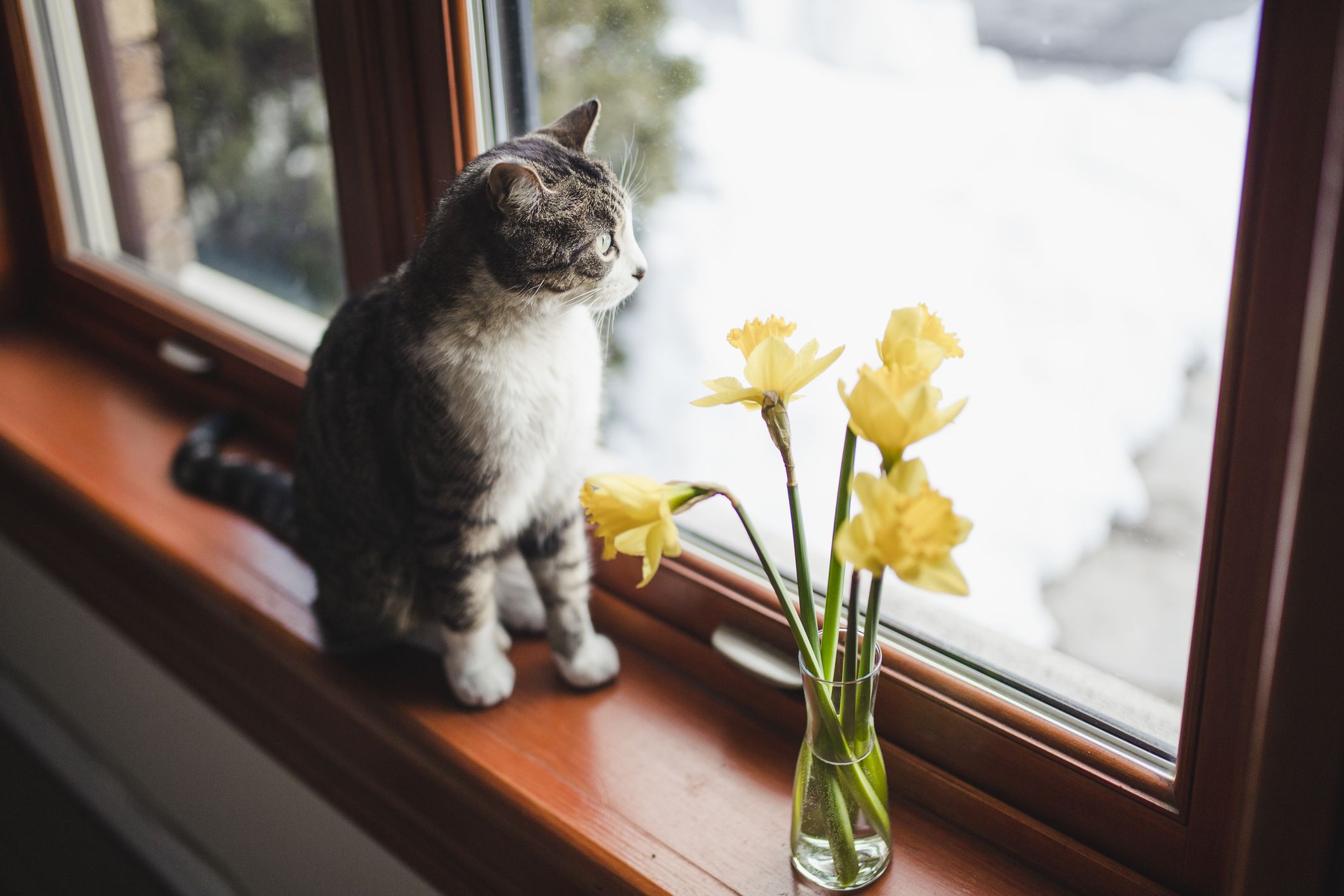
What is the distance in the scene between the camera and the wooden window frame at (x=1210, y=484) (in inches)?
20.6

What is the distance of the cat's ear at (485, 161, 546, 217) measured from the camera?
716 millimetres

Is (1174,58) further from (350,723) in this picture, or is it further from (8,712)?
(8,712)

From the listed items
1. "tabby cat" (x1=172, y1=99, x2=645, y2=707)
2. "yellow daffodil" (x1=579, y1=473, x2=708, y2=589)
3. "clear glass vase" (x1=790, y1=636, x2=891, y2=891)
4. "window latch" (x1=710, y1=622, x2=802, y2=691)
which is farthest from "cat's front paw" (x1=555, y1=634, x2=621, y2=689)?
"yellow daffodil" (x1=579, y1=473, x2=708, y2=589)

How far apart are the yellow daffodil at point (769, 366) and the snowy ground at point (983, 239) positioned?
8.2 inches

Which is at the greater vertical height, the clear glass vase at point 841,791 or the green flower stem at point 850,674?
the green flower stem at point 850,674

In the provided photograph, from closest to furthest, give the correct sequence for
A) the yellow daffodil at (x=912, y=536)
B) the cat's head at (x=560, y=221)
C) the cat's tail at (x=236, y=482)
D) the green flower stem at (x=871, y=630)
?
the yellow daffodil at (x=912, y=536) → the green flower stem at (x=871, y=630) → the cat's head at (x=560, y=221) → the cat's tail at (x=236, y=482)

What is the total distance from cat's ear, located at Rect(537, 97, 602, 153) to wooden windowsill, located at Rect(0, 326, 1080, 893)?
44 centimetres

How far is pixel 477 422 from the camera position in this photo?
807 mm

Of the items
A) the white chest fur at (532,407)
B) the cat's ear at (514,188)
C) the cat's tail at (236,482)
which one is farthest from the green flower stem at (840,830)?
the cat's tail at (236,482)

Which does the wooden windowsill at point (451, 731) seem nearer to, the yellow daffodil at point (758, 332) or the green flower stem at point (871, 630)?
the green flower stem at point (871, 630)

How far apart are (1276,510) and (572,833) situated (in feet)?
1.80

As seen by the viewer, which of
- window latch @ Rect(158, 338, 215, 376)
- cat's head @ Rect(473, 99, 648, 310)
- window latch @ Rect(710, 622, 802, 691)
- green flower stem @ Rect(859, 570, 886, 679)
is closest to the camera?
green flower stem @ Rect(859, 570, 886, 679)

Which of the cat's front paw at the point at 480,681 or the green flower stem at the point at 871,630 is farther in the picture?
the cat's front paw at the point at 480,681

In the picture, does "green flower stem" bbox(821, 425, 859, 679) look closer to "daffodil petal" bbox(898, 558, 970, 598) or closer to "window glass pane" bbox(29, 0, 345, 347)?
"daffodil petal" bbox(898, 558, 970, 598)
